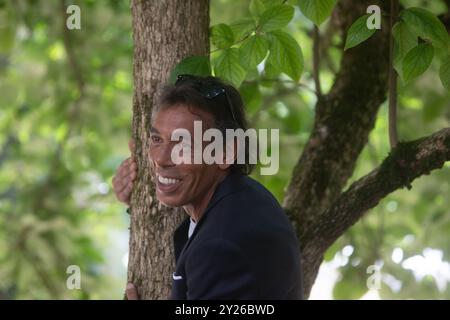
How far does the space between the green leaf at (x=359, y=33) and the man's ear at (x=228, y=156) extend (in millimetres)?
487

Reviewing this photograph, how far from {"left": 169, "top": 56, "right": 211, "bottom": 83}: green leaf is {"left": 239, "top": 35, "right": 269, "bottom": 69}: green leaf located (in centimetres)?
13

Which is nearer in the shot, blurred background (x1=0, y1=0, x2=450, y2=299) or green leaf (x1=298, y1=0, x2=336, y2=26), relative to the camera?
green leaf (x1=298, y1=0, x2=336, y2=26)

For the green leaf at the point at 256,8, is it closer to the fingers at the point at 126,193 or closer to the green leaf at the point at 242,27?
the green leaf at the point at 242,27

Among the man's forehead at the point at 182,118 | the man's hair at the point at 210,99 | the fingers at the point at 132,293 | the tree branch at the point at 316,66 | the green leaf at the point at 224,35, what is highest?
the tree branch at the point at 316,66

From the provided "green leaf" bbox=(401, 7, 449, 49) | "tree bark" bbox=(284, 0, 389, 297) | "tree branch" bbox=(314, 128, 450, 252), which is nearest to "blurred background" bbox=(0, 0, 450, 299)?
"tree bark" bbox=(284, 0, 389, 297)

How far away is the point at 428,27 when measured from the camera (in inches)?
110

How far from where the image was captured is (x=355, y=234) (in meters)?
5.44

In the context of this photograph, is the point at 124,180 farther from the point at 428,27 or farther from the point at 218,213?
the point at 428,27

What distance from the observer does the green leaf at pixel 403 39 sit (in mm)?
2891

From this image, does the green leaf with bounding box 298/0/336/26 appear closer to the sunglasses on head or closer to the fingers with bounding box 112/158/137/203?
the sunglasses on head

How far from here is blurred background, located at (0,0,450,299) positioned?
5.39m

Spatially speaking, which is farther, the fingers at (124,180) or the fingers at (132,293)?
the fingers at (124,180)

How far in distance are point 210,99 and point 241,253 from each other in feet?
2.08

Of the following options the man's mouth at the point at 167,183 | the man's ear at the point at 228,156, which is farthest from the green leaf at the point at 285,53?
the man's mouth at the point at 167,183
